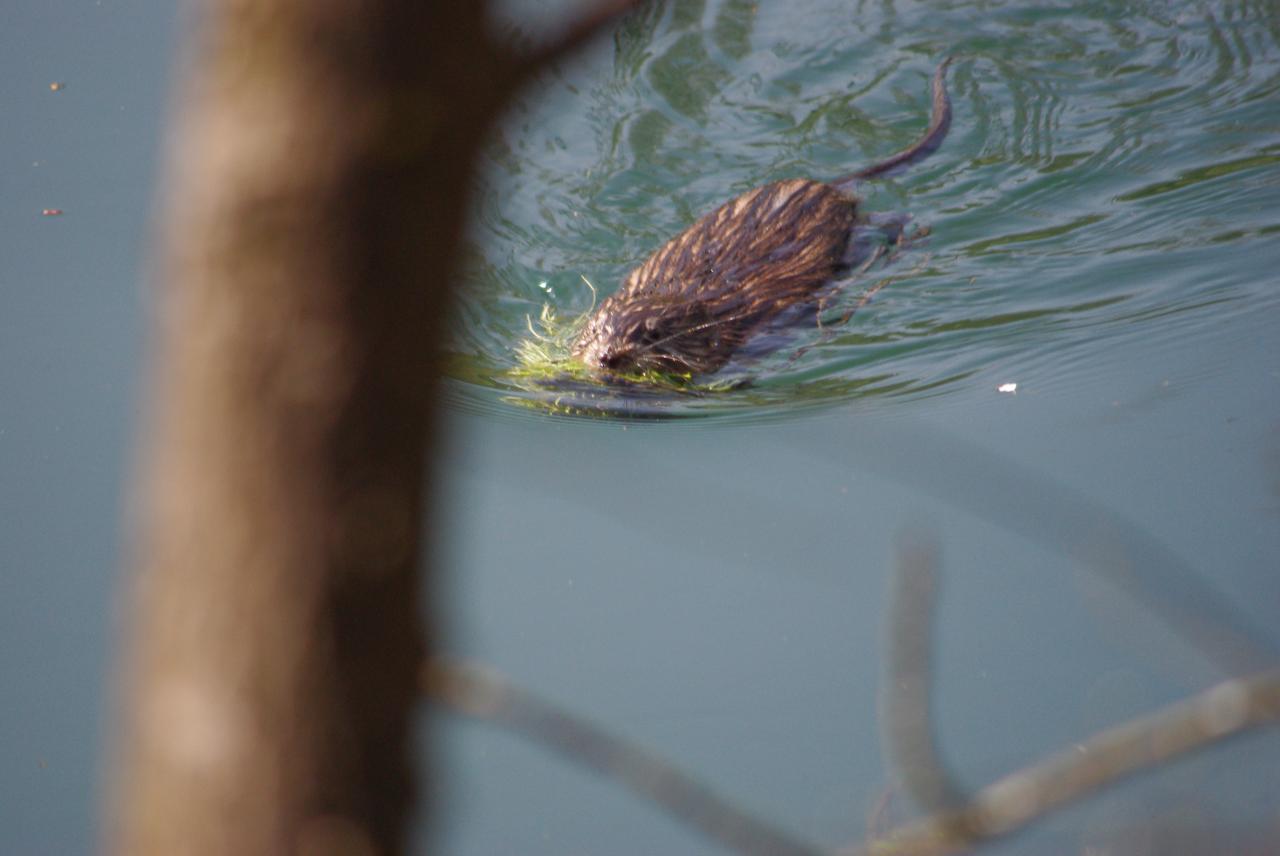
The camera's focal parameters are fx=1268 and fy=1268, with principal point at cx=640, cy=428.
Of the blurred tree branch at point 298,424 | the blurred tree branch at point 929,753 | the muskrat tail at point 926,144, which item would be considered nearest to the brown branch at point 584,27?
the blurred tree branch at point 298,424

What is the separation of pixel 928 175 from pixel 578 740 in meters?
4.66

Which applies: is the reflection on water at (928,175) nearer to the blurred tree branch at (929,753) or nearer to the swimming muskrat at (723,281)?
the swimming muskrat at (723,281)

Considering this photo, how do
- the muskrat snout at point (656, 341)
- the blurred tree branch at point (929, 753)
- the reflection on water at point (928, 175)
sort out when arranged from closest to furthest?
the blurred tree branch at point (929, 753) → the muskrat snout at point (656, 341) → the reflection on water at point (928, 175)

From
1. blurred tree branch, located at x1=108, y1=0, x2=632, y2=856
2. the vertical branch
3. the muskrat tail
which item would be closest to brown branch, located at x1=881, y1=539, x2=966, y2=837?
the vertical branch

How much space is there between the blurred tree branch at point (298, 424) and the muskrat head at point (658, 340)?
10.2 feet

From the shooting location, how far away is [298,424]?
70cm

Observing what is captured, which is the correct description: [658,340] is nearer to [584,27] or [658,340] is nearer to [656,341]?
[656,341]

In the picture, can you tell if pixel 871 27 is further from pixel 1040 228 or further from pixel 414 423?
pixel 414 423

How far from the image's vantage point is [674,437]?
12.3 ft

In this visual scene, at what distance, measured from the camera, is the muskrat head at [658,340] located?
12.6ft

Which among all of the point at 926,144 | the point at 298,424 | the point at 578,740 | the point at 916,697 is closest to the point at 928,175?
the point at 926,144

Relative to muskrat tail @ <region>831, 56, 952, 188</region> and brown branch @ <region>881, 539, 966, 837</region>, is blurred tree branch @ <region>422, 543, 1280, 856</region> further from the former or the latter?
muskrat tail @ <region>831, 56, 952, 188</region>

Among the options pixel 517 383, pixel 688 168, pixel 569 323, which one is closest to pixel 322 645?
pixel 517 383

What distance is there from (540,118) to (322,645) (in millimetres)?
5082
